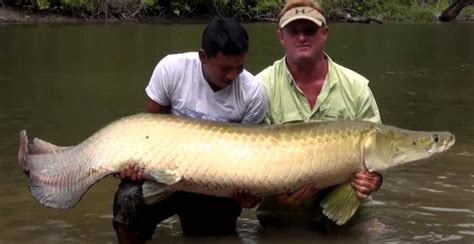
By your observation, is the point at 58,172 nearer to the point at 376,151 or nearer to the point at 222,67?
the point at 222,67

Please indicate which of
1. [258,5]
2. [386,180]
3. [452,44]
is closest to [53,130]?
[386,180]

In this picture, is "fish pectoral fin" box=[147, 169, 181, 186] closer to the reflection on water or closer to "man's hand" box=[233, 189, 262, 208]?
"man's hand" box=[233, 189, 262, 208]

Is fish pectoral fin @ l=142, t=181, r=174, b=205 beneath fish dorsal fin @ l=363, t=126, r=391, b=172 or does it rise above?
beneath

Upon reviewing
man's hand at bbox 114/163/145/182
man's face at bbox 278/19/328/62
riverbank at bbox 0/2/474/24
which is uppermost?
man's face at bbox 278/19/328/62

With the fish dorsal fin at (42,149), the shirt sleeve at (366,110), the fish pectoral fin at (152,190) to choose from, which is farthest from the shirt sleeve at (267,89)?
the fish dorsal fin at (42,149)

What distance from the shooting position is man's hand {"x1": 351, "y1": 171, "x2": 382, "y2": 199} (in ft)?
13.7

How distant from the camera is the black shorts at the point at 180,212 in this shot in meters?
4.13

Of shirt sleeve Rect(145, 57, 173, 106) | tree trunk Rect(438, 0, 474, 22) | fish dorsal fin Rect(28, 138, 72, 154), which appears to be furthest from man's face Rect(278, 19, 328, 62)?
tree trunk Rect(438, 0, 474, 22)

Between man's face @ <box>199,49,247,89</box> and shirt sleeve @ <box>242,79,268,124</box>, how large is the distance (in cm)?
23

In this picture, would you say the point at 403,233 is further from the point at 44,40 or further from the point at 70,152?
the point at 44,40

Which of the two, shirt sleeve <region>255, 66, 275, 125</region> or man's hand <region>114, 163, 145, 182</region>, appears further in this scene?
shirt sleeve <region>255, 66, 275, 125</region>

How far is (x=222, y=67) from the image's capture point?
4.13 metres

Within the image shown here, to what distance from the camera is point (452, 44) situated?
26.6 m

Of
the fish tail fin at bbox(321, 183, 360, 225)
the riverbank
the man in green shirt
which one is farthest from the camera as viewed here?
the riverbank
